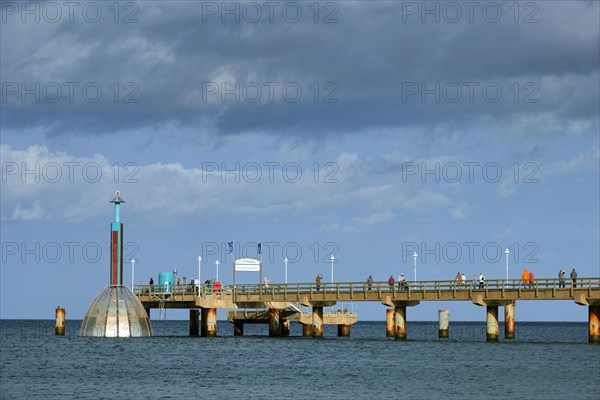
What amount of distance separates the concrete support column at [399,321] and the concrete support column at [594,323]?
12.6 metres

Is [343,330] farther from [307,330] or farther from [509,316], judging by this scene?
[509,316]

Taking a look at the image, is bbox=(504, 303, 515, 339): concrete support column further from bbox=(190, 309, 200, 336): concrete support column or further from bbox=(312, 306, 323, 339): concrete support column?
bbox=(190, 309, 200, 336): concrete support column

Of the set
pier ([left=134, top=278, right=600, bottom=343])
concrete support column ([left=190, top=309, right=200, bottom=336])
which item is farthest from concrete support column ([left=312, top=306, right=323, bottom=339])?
concrete support column ([left=190, top=309, right=200, bottom=336])

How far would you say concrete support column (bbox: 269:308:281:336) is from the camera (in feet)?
272

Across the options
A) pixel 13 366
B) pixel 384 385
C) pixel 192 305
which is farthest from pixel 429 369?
pixel 192 305

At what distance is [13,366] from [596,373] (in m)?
29.7

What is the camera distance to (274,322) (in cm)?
8500

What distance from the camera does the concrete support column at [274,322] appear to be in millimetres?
82875

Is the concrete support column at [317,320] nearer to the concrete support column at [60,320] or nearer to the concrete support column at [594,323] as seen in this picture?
the concrete support column at [594,323]


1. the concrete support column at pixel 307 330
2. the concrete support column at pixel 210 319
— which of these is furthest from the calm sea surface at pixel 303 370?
the concrete support column at pixel 307 330

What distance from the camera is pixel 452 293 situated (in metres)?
68.5

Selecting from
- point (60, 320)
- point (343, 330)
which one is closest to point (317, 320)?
point (343, 330)

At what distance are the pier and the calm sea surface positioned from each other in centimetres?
219

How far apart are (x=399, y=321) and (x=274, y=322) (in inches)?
547
